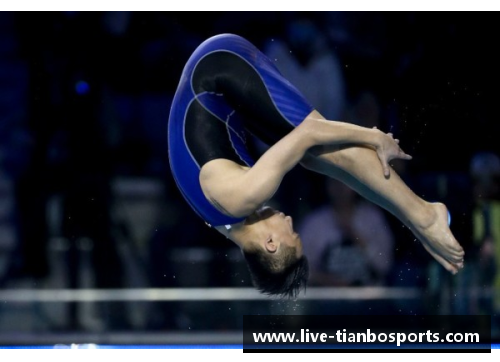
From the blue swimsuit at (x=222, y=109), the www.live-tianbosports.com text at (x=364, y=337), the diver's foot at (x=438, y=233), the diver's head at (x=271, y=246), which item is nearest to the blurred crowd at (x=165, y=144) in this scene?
the www.live-tianbosports.com text at (x=364, y=337)

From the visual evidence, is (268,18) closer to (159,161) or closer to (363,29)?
(363,29)

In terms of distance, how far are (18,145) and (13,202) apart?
39cm

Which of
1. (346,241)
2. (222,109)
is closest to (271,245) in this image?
(222,109)

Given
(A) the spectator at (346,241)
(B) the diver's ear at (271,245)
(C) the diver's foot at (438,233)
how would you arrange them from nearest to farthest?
Result: (B) the diver's ear at (271,245) → (C) the diver's foot at (438,233) → (A) the spectator at (346,241)

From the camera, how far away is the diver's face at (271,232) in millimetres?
3785

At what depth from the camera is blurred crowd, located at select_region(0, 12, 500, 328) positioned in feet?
19.6

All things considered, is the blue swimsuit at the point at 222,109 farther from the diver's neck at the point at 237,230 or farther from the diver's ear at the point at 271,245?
the diver's ear at the point at 271,245

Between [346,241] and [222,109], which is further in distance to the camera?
[346,241]

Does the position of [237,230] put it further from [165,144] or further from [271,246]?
[165,144]

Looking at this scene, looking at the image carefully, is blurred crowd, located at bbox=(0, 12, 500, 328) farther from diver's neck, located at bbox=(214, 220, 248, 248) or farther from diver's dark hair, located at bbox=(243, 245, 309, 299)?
diver's neck, located at bbox=(214, 220, 248, 248)

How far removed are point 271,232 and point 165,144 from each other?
268cm

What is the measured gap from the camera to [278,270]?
385 centimetres

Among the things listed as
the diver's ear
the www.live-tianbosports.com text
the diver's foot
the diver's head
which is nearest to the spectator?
the www.live-tianbosports.com text

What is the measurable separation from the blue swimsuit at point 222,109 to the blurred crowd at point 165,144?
2107 mm
